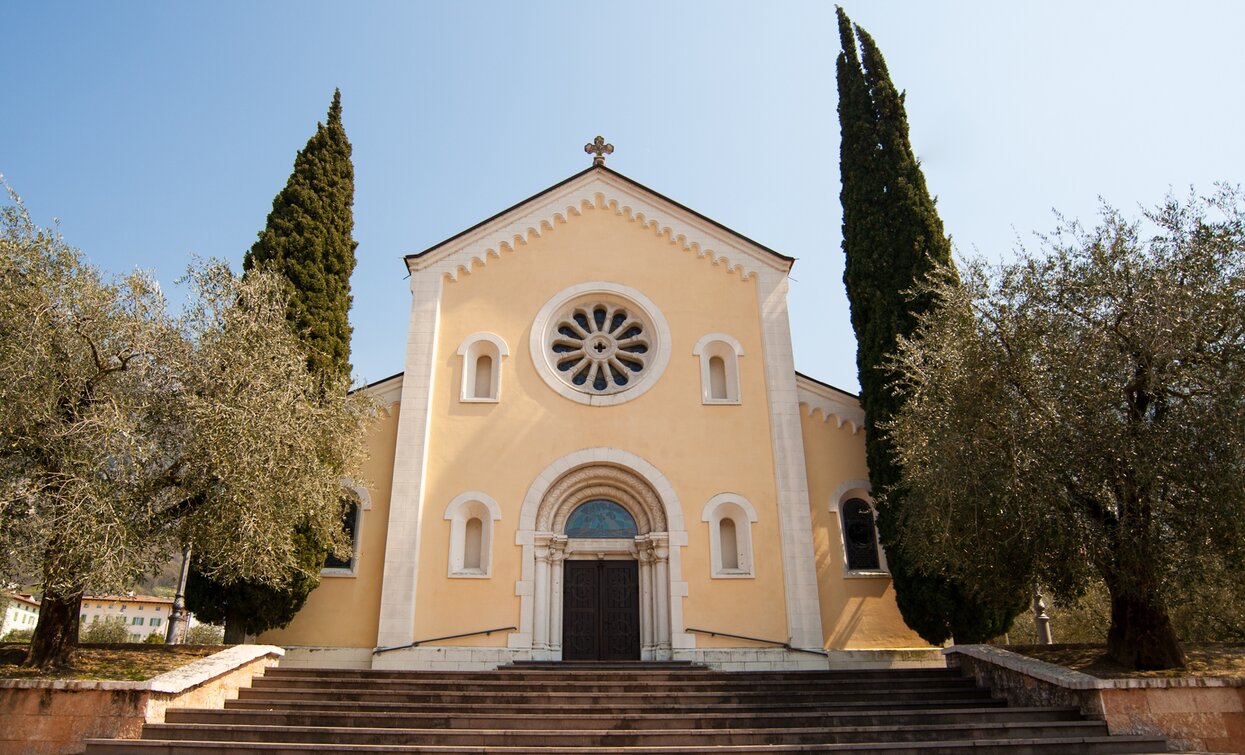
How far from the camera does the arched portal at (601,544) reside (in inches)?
632

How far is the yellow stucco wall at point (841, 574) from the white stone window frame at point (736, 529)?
1335 mm

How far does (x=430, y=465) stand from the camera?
1708 centimetres

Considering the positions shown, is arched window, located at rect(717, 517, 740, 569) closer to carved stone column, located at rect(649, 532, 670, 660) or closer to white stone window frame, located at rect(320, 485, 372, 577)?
carved stone column, located at rect(649, 532, 670, 660)

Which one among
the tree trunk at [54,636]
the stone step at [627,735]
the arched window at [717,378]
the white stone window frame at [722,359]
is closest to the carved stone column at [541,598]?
the white stone window frame at [722,359]

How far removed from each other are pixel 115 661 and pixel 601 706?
7095mm

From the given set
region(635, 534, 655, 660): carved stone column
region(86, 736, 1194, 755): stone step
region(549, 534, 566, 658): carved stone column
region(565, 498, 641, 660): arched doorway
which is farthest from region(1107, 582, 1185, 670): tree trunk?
region(549, 534, 566, 658): carved stone column

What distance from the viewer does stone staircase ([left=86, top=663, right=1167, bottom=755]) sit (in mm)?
9461

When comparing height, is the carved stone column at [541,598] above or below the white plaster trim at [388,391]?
below

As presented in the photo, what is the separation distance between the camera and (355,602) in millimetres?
16141

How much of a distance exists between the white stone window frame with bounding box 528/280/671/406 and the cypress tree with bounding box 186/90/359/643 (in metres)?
4.12

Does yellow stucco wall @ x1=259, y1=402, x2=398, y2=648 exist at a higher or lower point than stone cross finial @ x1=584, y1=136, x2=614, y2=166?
lower

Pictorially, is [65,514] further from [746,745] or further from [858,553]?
[858,553]

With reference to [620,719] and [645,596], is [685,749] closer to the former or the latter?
[620,719]

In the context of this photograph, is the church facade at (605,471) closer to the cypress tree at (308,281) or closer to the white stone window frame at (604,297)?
the white stone window frame at (604,297)
